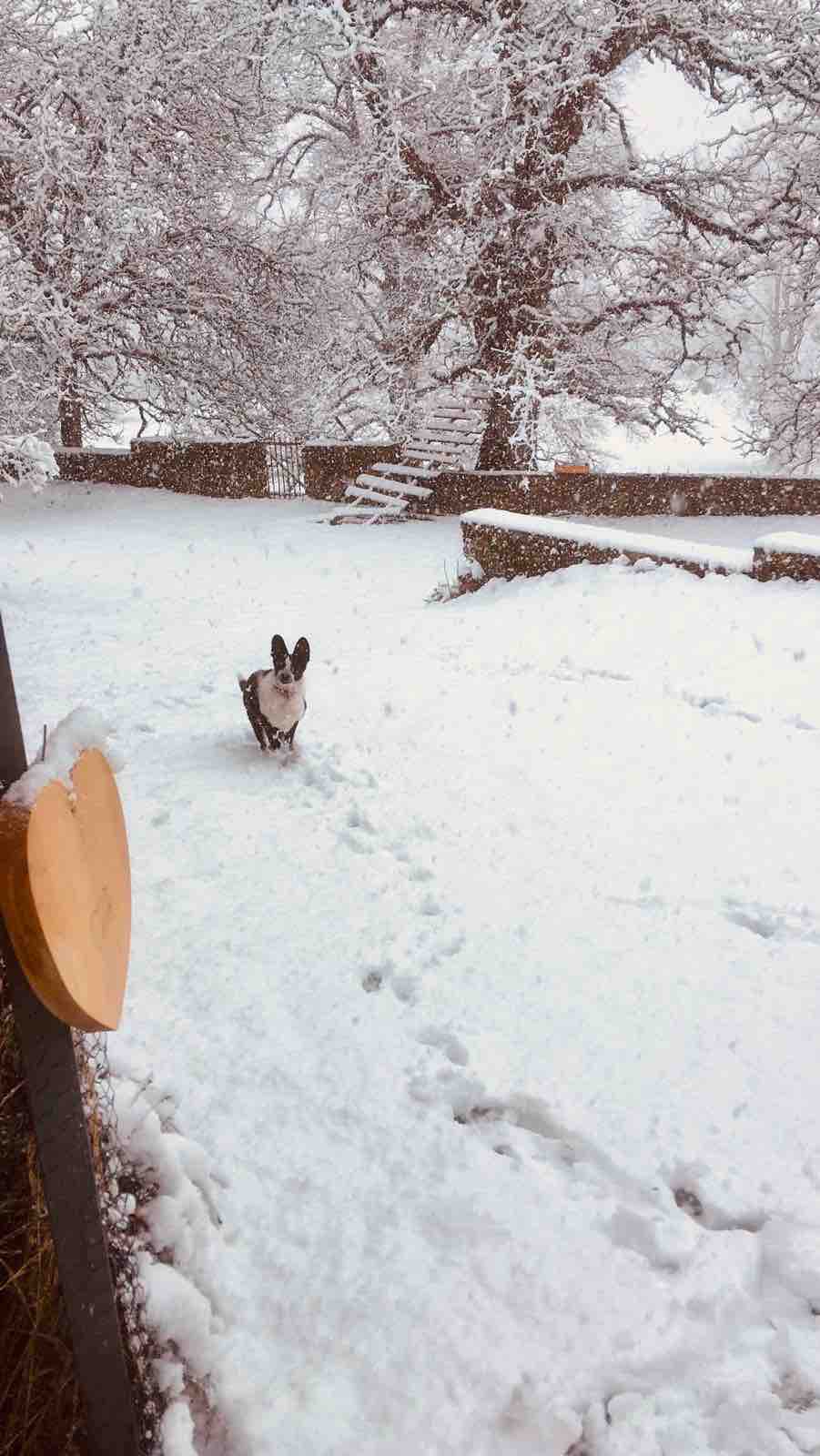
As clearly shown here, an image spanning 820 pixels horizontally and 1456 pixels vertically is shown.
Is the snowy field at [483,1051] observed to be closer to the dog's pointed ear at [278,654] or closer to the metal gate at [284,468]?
the dog's pointed ear at [278,654]

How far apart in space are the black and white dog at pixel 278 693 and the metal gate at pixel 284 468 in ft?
54.1

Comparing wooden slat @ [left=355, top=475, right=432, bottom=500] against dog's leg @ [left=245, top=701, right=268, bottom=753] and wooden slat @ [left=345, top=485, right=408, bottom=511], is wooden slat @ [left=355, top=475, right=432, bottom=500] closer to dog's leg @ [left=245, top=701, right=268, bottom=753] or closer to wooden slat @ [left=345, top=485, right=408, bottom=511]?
wooden slat @ [left=345, top=485, right=408, bottom=511]

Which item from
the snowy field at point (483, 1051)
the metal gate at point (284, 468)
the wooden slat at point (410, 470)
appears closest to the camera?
the snowy field at point (483, 1051)

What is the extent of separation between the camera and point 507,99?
13.7 metres

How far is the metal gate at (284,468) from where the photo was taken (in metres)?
21.7

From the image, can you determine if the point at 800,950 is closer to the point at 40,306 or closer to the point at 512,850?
the point at 512,850

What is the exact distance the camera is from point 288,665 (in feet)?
19.3

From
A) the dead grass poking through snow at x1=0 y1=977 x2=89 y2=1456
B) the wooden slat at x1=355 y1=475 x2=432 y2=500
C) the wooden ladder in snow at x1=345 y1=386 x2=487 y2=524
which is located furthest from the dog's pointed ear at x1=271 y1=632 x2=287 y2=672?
the wooden slat at x1=355 y1=475 x2=432 y2=500

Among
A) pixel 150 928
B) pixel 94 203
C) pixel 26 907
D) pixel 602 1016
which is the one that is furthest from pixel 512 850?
pixel 94 203

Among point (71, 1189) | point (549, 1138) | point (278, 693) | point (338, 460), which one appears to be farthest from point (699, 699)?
point (338, 460)

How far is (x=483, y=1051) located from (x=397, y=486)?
16351 mm

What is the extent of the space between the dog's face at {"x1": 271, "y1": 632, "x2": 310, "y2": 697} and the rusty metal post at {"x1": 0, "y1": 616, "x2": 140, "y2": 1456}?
429cm

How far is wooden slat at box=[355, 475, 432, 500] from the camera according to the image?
18.3 metres

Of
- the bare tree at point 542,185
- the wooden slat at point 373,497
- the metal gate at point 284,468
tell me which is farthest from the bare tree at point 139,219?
the wooden slat at point 373,497
